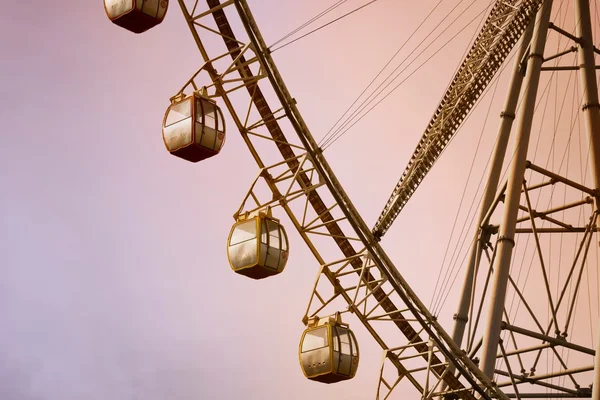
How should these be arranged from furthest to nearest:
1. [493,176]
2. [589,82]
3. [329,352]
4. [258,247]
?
[589,82] < [493,176] < [329,352] < [258,247]

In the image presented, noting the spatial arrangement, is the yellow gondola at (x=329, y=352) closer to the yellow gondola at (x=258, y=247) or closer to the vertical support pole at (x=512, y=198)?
the yellow gondola at (x=258, y=247)

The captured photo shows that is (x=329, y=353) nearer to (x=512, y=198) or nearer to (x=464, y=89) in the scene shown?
(x=512, y=198)

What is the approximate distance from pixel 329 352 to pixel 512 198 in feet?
20.5

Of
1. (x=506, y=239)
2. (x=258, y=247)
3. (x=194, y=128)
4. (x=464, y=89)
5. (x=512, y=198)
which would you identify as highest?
(x=464, y=89)

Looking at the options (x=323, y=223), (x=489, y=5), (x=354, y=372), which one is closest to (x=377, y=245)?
(x=323, y=223)

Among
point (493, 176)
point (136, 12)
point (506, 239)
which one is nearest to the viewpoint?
point (136, 12)

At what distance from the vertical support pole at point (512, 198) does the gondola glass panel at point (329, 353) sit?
3301mm

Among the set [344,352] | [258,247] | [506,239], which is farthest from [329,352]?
[506,239]

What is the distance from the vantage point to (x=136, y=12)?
83.2ft

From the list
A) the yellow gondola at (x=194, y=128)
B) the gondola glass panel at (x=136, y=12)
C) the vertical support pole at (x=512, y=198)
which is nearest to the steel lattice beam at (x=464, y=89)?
the vertical support pole at (x=512, y=198)

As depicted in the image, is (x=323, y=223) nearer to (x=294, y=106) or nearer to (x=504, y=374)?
(x=294, y=106)

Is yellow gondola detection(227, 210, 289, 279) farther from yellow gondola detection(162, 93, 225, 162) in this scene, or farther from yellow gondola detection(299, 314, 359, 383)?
yellow gondola detection(299, 314, 359, 383)

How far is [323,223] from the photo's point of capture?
2873 centimetres

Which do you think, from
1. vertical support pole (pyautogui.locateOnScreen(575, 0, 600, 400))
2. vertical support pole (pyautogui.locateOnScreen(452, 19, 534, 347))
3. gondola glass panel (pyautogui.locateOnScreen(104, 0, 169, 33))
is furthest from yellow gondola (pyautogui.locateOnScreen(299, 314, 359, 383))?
vertical support pole (pyautogui.locateOnScreen(575, 0, 600, 400))
